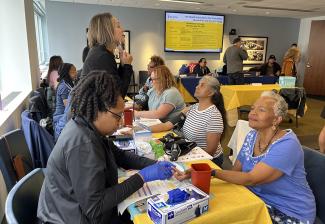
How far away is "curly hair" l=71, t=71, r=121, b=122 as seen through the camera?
1061mm

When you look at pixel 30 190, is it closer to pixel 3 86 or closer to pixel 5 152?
pixel 5 152

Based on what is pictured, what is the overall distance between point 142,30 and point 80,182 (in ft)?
24.4

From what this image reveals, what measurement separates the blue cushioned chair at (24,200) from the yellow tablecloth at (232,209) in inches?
16.7

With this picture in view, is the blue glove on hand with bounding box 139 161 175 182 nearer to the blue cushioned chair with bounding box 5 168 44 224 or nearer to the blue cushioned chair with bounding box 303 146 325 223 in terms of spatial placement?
the blue cushioned chair with bounding box 5 168 44 224

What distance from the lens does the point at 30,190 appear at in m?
1.19

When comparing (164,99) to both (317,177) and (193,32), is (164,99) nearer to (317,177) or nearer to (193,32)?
(317,177)

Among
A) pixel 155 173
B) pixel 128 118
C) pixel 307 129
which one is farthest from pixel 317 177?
pixel 307 129

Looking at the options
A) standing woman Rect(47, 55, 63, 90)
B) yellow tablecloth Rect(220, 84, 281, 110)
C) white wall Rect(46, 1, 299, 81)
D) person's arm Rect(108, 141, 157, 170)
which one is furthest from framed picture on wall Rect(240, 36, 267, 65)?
person's arm Rect(108, 141, 157, 170)

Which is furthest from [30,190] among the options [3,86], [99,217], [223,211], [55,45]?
[55,45]

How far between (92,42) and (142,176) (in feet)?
3.91

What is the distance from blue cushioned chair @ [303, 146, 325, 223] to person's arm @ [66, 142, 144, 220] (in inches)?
44.5

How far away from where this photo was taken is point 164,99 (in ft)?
8.39

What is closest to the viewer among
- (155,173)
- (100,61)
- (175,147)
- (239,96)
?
(155,173)

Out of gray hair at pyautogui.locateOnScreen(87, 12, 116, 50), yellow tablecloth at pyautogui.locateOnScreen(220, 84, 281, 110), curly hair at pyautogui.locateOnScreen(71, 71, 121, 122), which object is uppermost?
gray hair at pyautogui.locateOnScreen(87, 12, 116, 50)
